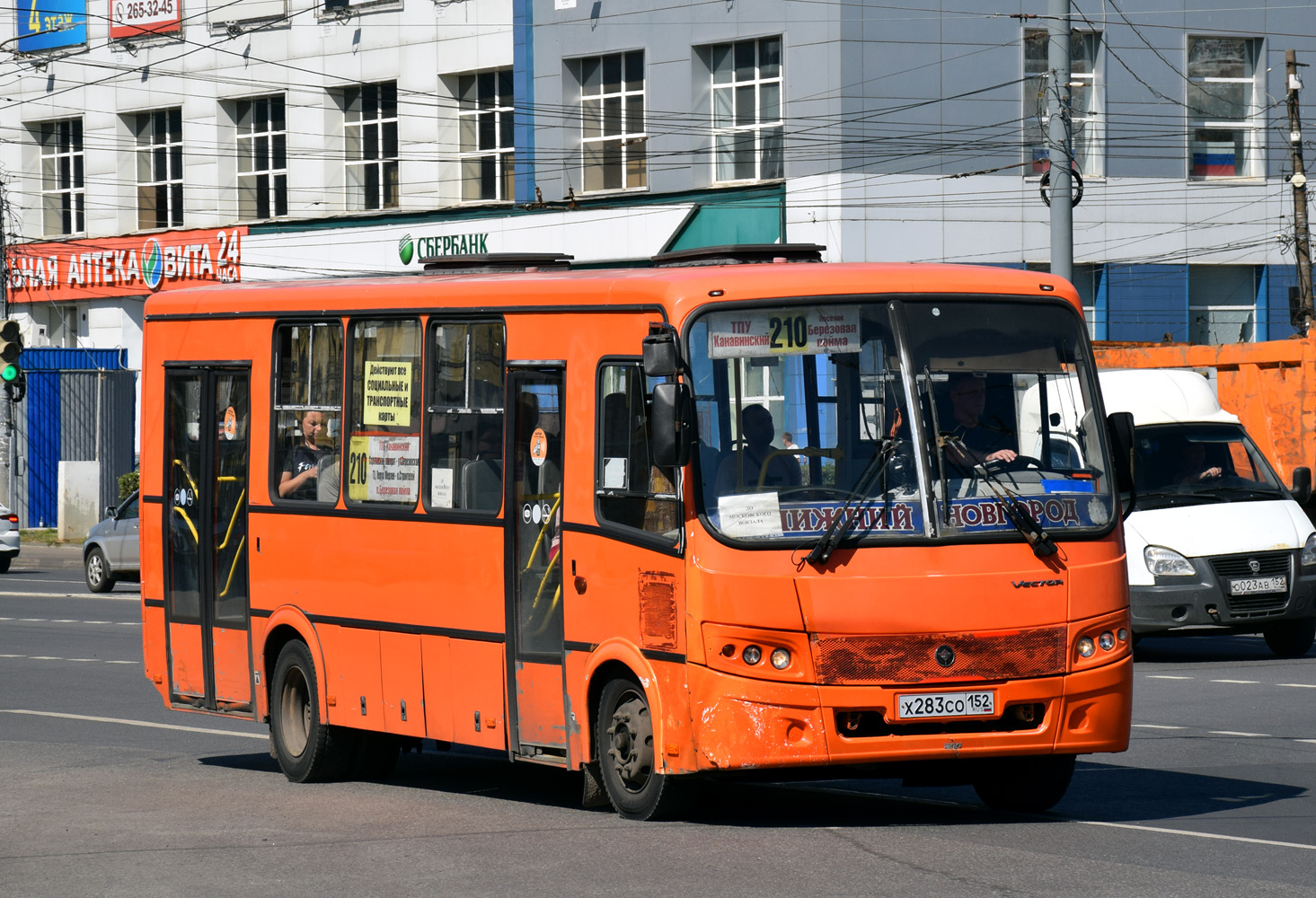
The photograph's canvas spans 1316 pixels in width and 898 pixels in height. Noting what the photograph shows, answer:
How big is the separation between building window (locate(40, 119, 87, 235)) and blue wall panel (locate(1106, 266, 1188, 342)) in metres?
24.4

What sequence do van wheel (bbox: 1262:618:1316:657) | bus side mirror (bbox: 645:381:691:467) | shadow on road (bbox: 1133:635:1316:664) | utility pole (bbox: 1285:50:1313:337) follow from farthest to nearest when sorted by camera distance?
1. utility pole (bbox: 1285:50:1313:337)
2. shadow on road (bbox: 1133:635:1316:664)
3. van wheel (bbox: 1262:618:1316:657)
4. bus side mirror (bbox: 645:381:691:467)

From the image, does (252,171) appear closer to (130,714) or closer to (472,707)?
(130,714)

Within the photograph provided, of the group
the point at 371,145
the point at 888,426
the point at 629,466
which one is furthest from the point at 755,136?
the point at 888,426

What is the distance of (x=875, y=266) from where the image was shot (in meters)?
9.45

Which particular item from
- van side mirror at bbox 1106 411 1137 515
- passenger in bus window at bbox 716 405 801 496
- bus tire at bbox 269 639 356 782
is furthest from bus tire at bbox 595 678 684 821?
bus tire at bbox 269 639 356 782

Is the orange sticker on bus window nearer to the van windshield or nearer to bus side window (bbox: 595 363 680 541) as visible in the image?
bus side window (bbox: 595 363 680 541)

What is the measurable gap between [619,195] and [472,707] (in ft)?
92.0

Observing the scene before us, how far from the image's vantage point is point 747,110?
36062 millimetres

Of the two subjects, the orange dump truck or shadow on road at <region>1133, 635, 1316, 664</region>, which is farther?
the orange dump truck

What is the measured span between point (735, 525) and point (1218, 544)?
30.0ft

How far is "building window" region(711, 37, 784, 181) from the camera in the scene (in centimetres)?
3569

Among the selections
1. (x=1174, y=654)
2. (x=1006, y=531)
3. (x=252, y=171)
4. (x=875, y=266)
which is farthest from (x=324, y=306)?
(x=252, y=171)

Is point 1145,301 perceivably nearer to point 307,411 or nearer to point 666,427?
point 307,411

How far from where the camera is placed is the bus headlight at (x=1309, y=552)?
17.2m
